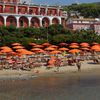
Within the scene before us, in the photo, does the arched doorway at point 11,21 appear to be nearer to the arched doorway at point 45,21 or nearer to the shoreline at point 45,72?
the arched doorway at point 45,21

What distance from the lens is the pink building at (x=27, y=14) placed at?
70.6 m

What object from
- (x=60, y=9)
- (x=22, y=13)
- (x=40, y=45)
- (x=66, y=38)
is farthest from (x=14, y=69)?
(x=60, y=9)

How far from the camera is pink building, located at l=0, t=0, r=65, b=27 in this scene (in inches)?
2781

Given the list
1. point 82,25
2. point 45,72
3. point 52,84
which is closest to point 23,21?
point 82,25

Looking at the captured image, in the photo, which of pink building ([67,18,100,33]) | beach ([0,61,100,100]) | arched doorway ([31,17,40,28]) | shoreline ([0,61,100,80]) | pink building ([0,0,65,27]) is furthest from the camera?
pink building ([67,18,100,33])

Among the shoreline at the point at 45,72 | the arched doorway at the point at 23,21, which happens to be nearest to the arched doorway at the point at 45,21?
the arched doorway at the point at 23,21

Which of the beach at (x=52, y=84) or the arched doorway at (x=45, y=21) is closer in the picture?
→ the beach at (x=52, y=84)

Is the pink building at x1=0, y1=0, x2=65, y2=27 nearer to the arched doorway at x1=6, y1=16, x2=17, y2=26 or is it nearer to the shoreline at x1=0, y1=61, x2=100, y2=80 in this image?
the arched doorway at x1=6, y1=16, x2=17, y2=26

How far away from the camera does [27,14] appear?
7312 cm

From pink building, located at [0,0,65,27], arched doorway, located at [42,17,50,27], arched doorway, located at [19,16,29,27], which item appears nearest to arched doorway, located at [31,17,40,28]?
pink building, located at [0,0,65,27]

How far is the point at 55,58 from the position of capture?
150 ft

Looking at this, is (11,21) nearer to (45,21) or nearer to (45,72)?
(45,21)

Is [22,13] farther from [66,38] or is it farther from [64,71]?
[64,71]

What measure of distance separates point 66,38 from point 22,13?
16.4m
